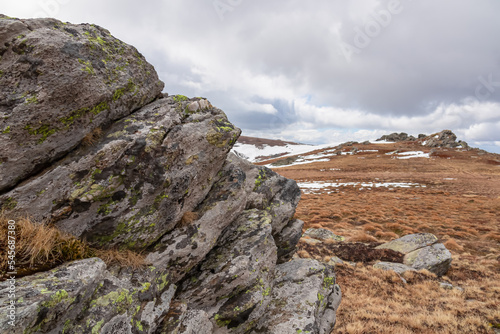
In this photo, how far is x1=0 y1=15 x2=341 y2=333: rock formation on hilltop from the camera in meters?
5.63

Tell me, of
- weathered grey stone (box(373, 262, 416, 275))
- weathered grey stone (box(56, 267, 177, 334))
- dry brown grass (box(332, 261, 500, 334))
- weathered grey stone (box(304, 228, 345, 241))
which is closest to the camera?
weathered grey stone (box(56, 267, 177, 334))

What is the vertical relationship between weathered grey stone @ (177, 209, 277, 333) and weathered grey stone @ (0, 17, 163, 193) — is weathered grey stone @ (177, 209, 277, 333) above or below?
below

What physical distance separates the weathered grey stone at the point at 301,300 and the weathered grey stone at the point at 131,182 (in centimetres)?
522


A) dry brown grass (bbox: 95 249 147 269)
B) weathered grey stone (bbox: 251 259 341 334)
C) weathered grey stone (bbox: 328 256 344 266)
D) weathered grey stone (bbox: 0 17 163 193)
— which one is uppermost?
weathered grey stone (bbox: 0 17 163 193)

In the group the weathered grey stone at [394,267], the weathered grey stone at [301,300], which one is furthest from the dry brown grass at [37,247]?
the weathered grey stone at [394,267]

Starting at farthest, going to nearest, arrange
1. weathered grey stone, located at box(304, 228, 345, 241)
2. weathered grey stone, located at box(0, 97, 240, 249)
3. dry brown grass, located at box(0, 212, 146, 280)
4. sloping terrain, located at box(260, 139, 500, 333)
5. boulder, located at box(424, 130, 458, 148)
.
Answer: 1. boulder, located at box(424, 130, 458, 148)
2. weathered grey stone, located at box(304, 228, 345, 241)
3. sloping terrain, located at box(260, 139, 500, 333)
4. weathered grey stone, located at box(0, 97, 240, 249)
5. dry brown grass, located at box(0, 212, 146, 280)

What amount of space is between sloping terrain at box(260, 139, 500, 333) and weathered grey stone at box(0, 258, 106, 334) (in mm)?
11332

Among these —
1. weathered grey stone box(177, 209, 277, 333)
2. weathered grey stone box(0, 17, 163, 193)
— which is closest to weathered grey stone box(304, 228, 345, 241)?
weathered grey stone box(177, 209, 277, 333)

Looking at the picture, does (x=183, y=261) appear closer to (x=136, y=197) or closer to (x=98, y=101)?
(x=136, y=197)

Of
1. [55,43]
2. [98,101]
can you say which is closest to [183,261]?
[98,101]

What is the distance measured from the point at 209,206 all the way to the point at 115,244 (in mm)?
3472

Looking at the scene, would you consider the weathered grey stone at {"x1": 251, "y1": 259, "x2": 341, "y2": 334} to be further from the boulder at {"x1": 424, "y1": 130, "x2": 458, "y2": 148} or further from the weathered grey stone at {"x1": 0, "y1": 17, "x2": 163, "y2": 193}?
the boulder at {"x1": 424, "y1": 130, "x2": 458, "y2": 148}

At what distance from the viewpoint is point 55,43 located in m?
6.51

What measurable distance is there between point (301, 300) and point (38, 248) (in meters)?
8.84
